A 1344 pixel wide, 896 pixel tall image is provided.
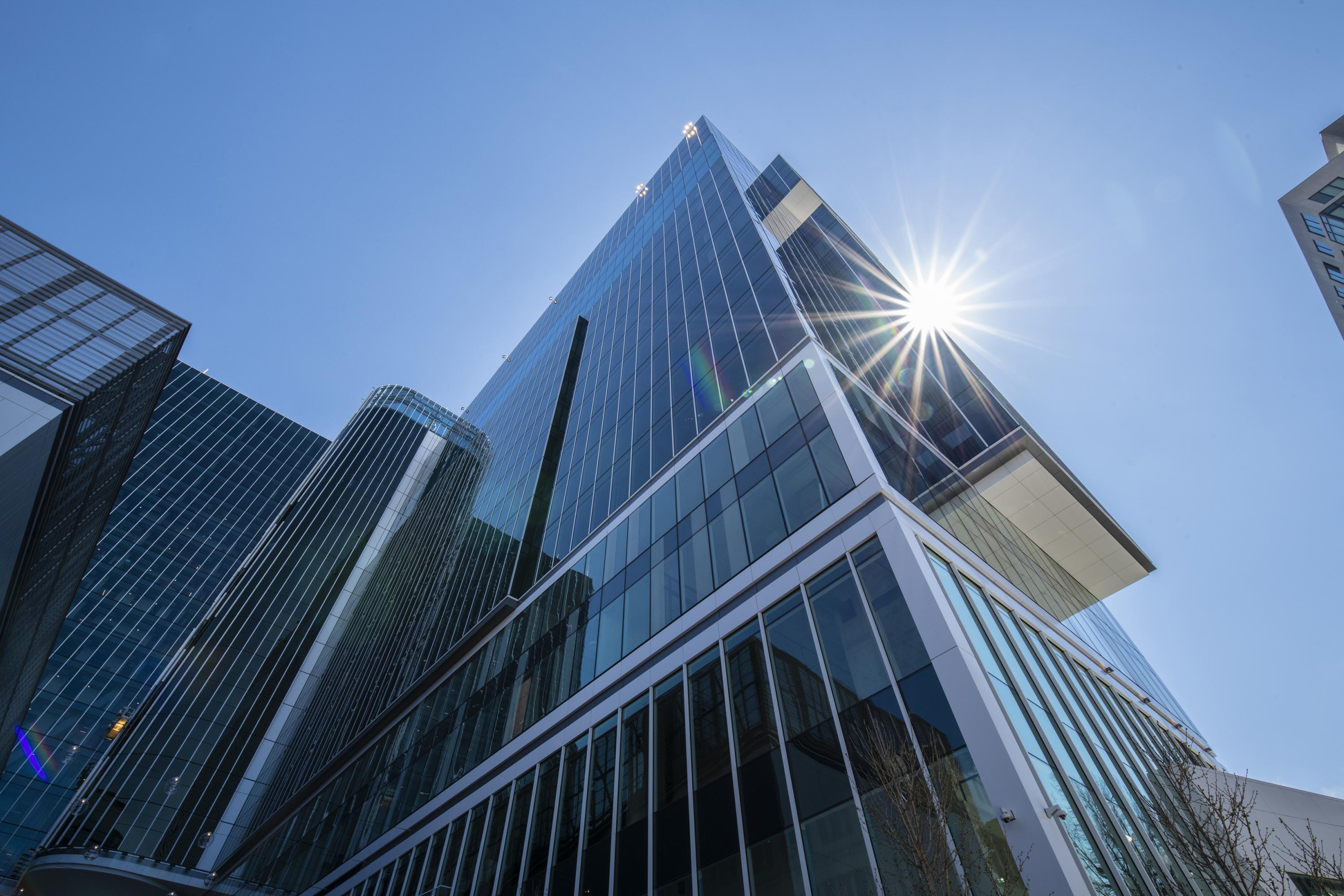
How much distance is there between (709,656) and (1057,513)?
77.8ft

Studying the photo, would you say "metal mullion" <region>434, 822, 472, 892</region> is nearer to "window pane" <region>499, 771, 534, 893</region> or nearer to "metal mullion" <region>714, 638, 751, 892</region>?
"window pane" <region>499, 771, 534, 893</region>

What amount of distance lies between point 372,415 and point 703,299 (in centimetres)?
7011

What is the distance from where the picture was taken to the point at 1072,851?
26.7ft

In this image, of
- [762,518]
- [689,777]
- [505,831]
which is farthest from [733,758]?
[505,831]

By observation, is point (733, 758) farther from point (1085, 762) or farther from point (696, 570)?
point (1085, 762)

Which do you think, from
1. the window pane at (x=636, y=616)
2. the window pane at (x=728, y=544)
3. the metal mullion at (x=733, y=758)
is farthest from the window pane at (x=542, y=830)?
the window pane at (x=728, y=544)

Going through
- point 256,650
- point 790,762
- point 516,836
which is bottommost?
point 790,762

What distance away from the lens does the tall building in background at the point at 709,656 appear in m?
10.5

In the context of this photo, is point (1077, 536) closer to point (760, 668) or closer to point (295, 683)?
point (760, 668)

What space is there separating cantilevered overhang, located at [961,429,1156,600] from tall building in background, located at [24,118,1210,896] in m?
0.18

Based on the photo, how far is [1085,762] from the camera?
10977 millimetres

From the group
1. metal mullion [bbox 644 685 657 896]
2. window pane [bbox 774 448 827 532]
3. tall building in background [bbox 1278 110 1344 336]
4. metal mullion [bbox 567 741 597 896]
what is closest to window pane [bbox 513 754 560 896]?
metal mullion [bbox 567 741 597 896]

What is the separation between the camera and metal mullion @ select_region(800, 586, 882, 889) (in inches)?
359

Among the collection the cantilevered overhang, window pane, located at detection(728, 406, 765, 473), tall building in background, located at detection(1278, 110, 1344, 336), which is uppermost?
tall building in background, located at detection(1278, 110, 1344, 336)
